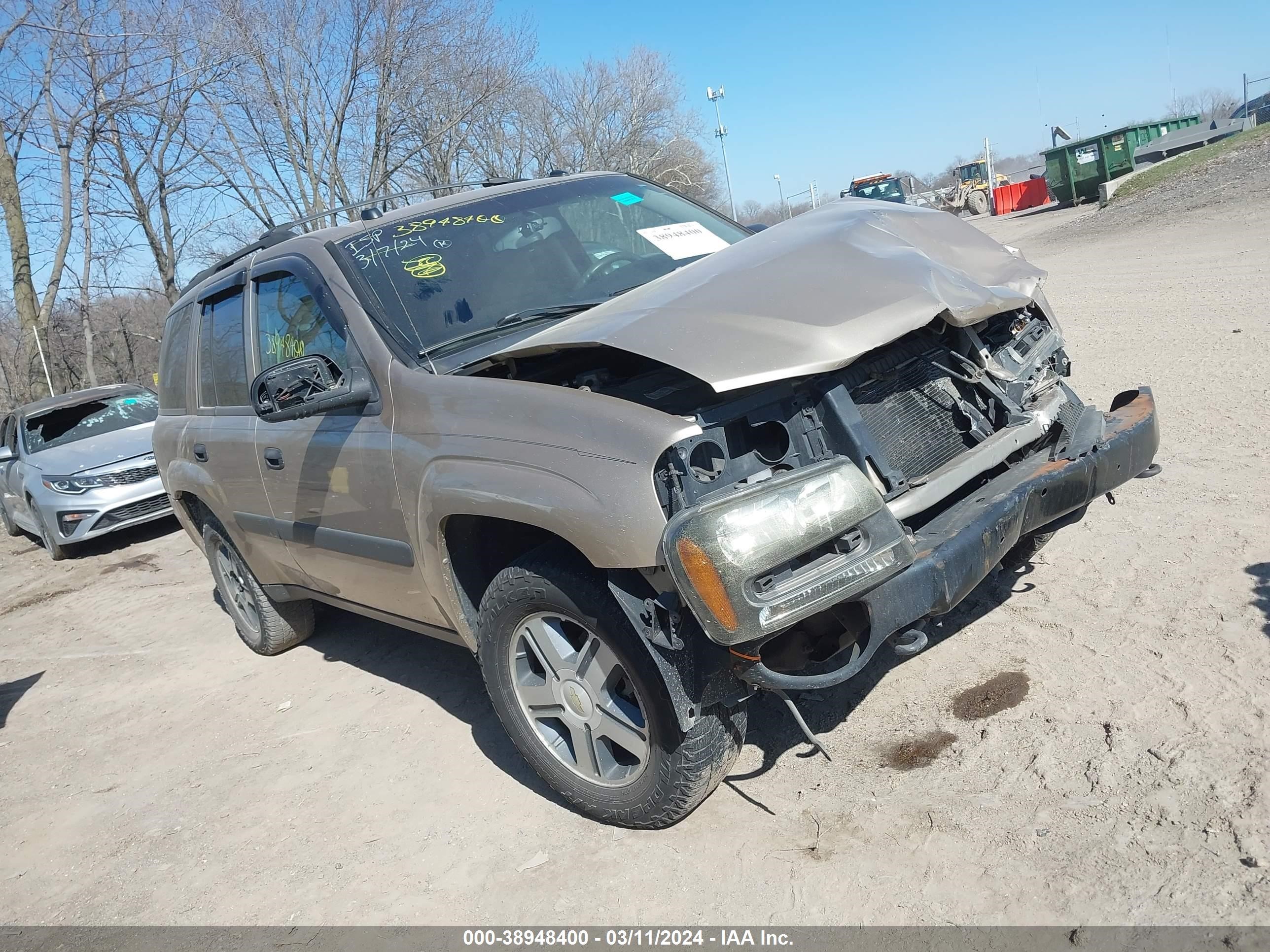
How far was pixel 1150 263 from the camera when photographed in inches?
491

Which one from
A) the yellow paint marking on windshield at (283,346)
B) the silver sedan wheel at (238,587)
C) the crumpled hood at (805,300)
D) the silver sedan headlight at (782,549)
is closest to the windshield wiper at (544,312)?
the crumpled hood at (805,300)

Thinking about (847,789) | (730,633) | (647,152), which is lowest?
(847,789)

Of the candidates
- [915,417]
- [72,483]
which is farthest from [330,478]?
[72,483]


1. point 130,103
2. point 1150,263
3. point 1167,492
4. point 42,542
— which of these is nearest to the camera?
point 1167,492

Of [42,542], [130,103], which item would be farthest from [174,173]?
[42,542]

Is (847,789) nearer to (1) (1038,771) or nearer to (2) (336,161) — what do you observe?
(1) (1038,771)

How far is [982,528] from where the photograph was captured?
106 inches

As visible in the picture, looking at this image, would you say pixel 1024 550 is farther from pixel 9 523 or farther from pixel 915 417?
A: pixel 9 523

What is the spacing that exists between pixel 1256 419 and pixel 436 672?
15.3 ft

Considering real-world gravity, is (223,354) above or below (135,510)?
above

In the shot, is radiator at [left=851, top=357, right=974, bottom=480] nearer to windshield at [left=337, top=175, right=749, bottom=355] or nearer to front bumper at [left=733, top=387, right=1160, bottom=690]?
front bumper at [left=733, top=387, right=1160, bottom=690]

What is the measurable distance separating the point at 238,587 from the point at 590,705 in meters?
3.35

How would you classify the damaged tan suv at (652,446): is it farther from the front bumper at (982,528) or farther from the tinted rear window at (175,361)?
the tinted rear window at (175,361)

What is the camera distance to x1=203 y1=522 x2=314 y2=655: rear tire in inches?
205
